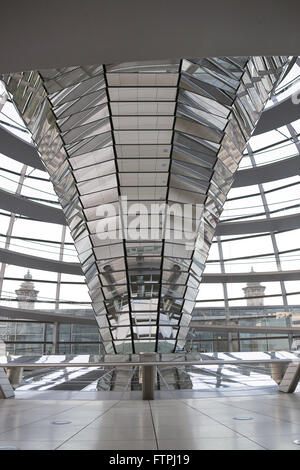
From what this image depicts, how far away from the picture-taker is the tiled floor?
15.3 feet

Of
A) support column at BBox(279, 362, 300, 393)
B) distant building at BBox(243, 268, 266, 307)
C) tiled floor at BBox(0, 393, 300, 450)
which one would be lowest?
tiled floor at BBox(0, 393, 300, 450)

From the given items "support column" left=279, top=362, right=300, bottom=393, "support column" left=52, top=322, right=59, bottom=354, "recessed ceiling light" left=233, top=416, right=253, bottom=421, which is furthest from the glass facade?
"recessed ceiling light" left=233, top=416, right=253, bottom=421

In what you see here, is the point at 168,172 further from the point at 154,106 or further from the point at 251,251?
the point at 251,251

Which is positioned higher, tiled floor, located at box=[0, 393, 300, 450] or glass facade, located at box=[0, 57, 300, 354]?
glass facade, located at box=[0, 57, 300, 354]

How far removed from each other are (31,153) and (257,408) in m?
24.8

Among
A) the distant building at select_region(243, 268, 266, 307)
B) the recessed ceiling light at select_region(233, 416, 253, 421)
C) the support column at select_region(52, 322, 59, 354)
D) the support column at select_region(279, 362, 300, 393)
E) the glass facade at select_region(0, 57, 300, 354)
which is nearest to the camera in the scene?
the recessed ceiling light at select_region(233, 416, 253, 421)

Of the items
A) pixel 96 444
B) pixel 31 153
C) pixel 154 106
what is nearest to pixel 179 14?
pixel 96 444

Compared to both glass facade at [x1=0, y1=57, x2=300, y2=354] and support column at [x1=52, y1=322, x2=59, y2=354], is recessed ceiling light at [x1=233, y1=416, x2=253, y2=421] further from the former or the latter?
support column at [x1=52, y1=322, x2=59, y2=354]

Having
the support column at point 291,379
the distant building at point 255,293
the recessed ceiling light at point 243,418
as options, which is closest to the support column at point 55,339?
the distant building at point 255,293

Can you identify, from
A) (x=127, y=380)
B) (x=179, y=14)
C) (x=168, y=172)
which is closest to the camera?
(x=179, y=14)

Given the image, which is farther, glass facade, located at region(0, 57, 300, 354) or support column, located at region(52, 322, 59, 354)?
support column, located at region(52, 322, 59, 354)

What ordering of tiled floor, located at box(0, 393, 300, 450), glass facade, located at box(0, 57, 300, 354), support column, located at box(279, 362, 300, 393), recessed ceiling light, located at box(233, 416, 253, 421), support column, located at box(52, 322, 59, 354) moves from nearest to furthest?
tiled floor, located at box(0, 393, 300, 450) → recessed ceiling light, located at box(233, 416, 253, 421) → support column, located at box(279, 362, 300, 393) → glass facade, located at box(0, 57, 300, 354) → support column, located at box(52, 322, 59, 354)

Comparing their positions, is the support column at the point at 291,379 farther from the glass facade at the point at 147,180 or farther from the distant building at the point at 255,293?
the distant building at the point at 255,293

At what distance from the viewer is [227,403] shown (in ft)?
27.8
